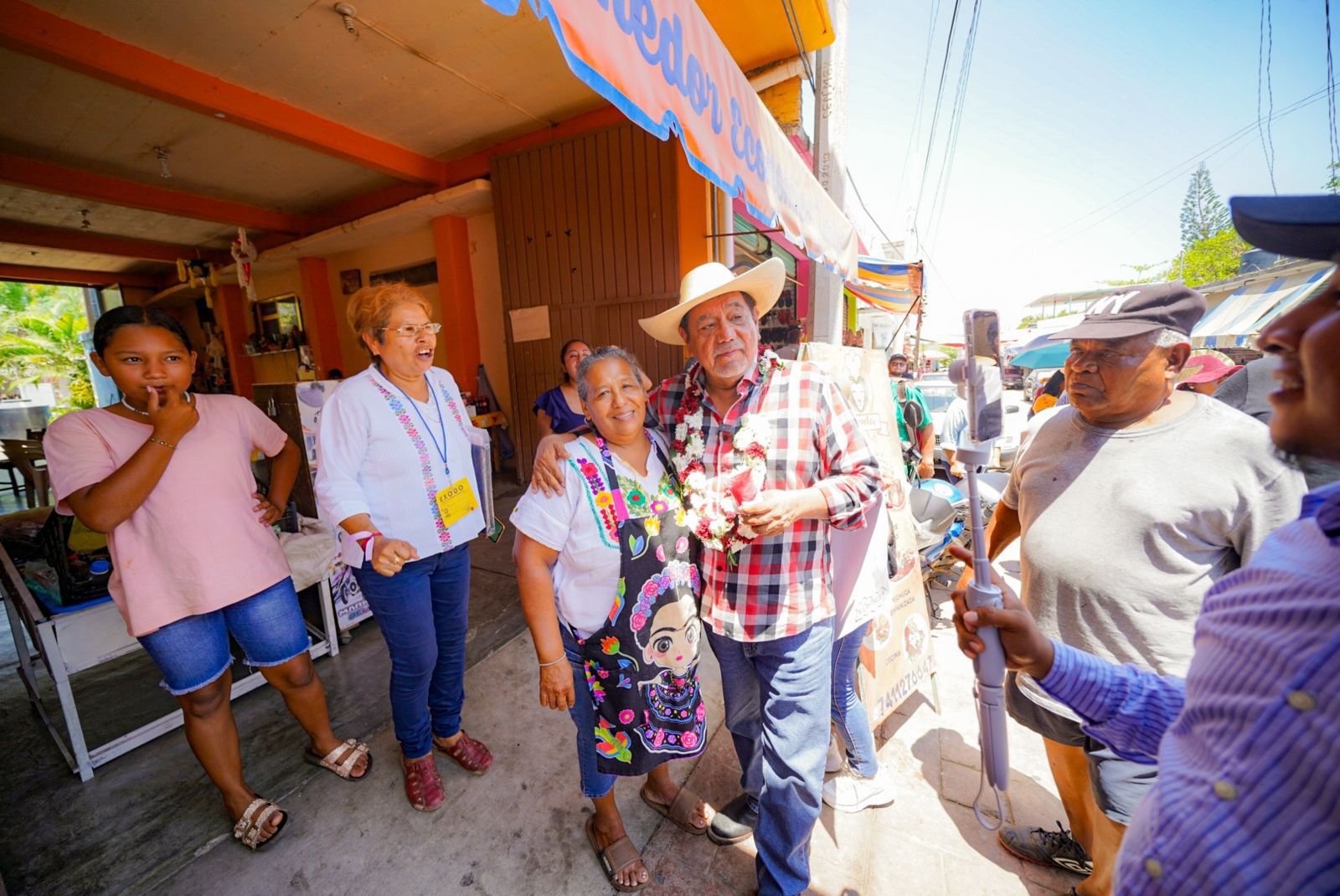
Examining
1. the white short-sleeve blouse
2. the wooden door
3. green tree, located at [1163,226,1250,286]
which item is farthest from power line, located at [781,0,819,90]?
green tree, located at [1163,226,1250,286]

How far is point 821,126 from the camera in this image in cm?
476

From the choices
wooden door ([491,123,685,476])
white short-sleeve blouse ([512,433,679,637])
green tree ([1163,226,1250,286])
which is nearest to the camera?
white short-sleeve blouse ([512,433,679,637])

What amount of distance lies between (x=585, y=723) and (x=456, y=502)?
1.04m

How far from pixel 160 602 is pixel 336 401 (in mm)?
968

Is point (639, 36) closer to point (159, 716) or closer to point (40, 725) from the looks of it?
point (159, 716)

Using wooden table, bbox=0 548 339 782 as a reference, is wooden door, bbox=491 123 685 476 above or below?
above

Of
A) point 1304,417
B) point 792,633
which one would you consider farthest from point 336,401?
point 1304,417

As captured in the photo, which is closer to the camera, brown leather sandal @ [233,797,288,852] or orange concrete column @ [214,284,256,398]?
brown leather sandal @ [233,797,288,852]

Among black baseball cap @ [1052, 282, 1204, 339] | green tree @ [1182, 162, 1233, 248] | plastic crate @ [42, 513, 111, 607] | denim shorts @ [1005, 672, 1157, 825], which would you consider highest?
green tree @ [1182, 162, 1233, 248]

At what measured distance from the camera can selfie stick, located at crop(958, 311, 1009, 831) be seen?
3.36ft

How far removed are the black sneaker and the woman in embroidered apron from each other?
1.32 m

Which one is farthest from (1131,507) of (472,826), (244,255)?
(244,255)

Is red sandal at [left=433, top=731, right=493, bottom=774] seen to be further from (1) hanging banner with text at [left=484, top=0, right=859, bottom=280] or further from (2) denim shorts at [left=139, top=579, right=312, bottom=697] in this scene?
(1) hanging banner with text at [left=484, top=0, right=859, bottom=280]

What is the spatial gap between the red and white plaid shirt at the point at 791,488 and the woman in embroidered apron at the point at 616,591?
0.15 meters
